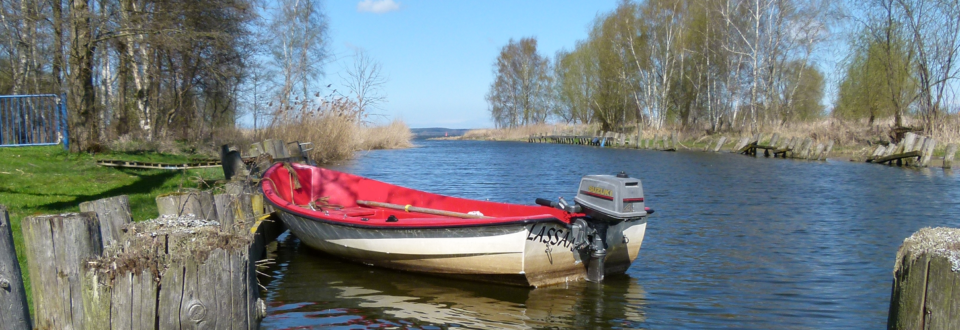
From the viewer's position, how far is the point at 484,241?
617 cm

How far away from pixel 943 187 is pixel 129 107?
20.8 metres

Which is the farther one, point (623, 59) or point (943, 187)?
point (623, 59)

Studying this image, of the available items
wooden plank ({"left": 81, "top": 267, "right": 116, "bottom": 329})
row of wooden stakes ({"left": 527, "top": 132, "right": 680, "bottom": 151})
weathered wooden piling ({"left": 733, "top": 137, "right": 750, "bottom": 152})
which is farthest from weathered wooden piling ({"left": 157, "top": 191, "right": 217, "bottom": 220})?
row of wooden stakes ({"left": 527, "top": 132, "right": 680, "bottom": 151})

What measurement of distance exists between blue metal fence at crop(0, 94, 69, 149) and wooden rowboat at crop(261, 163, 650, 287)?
992 cm

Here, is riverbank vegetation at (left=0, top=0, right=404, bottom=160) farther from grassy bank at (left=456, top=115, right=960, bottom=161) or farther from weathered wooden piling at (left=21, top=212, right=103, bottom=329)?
grassy bank at (left=456, top=115, right=960, bottom=161)

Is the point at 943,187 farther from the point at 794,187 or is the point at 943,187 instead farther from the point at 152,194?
the point at 152,194

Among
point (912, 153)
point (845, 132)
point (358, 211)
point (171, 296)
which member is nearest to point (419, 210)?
point (358, 211)

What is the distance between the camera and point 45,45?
20.2m

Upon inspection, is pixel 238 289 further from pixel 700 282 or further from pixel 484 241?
pixel 700 282

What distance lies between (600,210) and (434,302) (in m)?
1.69

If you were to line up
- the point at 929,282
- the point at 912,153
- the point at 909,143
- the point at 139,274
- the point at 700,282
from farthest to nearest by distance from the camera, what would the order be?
the point at 909,143 < the point at 912,153 < the point at 700,282 < the point at 929,282 < the point at 139,274

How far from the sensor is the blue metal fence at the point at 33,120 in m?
14.9

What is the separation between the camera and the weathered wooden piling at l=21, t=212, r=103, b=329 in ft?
10.8

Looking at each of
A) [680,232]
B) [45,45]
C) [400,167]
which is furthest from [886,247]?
[45,45]
